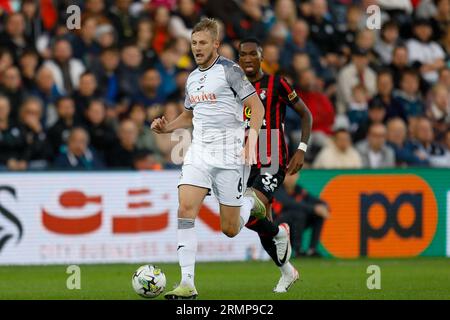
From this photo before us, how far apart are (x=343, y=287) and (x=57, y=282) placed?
3281mm

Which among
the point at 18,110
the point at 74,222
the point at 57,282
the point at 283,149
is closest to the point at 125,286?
the point at 57,282

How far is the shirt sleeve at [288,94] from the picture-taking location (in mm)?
11836

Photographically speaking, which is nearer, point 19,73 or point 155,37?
point 19,73

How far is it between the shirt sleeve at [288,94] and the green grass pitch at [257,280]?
1.93 meters

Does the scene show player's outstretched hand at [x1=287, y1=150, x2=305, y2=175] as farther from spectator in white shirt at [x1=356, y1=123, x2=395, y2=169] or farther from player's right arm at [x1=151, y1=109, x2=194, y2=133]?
spectator in white shirt at [x1=356, y1=123, x2=395, y2=169]

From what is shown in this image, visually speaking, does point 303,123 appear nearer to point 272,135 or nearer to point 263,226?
point 272,135

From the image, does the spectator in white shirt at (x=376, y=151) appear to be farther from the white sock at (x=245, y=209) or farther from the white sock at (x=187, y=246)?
the white sock at (x=187, y=246)

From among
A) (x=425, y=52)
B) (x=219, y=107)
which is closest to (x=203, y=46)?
(x=219, y=107)

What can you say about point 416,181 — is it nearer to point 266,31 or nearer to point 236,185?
point 266,31

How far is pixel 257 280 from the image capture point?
1320cm

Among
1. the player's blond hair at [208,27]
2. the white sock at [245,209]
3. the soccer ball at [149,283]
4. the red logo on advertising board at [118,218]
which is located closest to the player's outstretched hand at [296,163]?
the white sock at [245,209]

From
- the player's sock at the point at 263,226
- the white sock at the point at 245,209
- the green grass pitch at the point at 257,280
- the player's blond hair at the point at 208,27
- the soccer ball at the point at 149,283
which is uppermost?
the player's blond hair at the point at 208,27

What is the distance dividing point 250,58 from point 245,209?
168cm

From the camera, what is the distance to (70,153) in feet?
53.9
